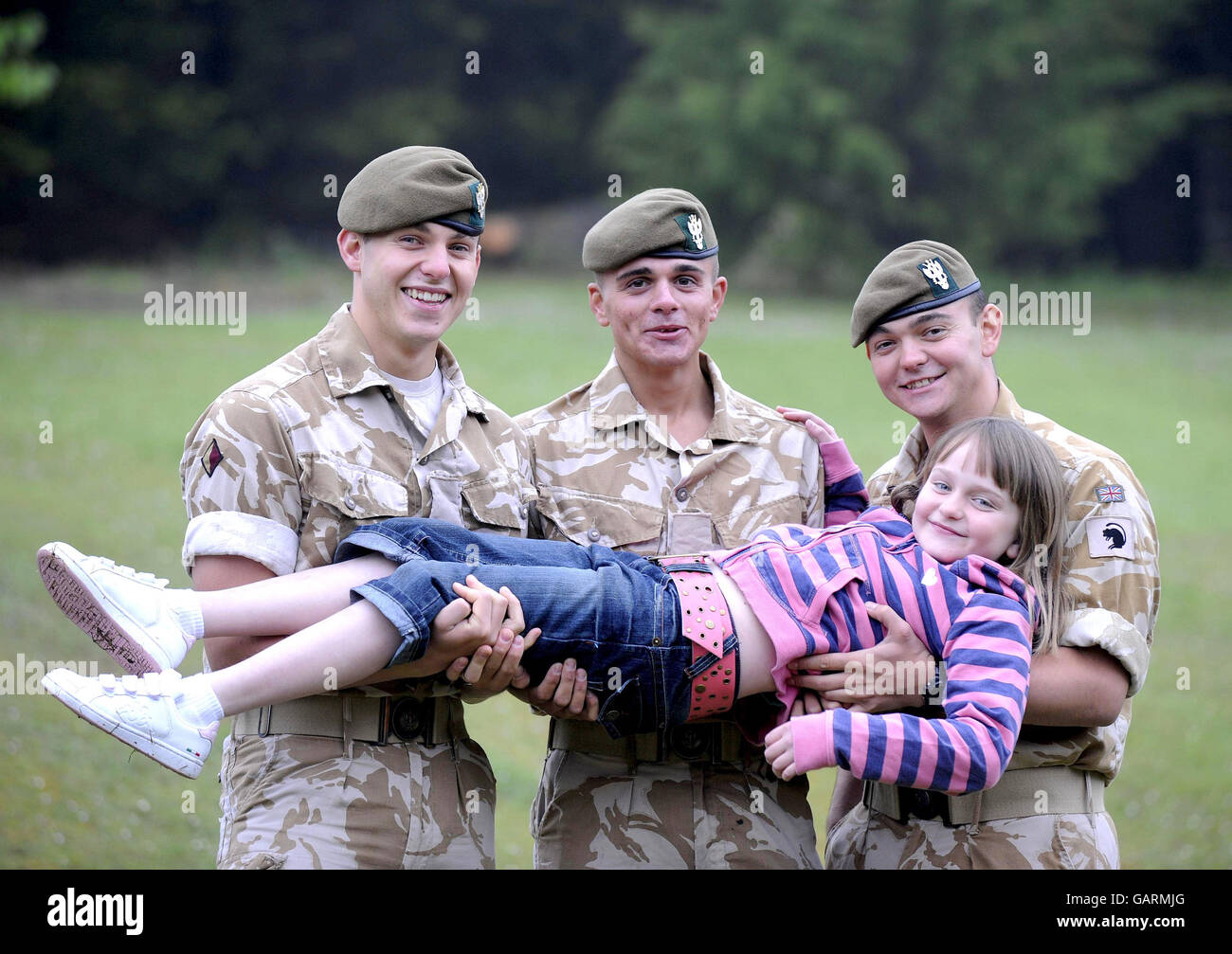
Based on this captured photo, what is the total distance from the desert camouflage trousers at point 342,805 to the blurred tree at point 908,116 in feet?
80.6

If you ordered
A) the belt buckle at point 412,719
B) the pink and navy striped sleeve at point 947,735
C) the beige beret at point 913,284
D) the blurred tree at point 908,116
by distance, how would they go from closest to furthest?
1. the pink and navy striped sleeve at point 947,735
2. the belt buckle at point 412,719
3. the beige beret at point 913,284
4. the blurred tree at point 908,116

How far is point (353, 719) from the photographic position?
11.2 feet

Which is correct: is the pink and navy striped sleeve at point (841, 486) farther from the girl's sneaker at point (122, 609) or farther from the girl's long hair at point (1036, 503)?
the girl's sneaker at point (122, 609)

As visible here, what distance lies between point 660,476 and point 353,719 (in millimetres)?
1126

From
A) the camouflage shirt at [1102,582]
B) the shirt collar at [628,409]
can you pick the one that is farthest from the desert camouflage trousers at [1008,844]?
the shirt collar at [628,409]

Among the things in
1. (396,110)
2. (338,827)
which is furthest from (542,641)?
(396,110)

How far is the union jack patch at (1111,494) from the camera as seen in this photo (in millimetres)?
3348

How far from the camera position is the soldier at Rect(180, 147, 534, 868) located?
329 centimetres

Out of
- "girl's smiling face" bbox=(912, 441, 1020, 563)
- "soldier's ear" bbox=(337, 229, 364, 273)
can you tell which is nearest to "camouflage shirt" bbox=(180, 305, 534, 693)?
"soldier's ear" bbox=(337, 229, 364, 273)

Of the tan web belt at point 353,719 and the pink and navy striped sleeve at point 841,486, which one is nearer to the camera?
the tan web belt at point 353,719

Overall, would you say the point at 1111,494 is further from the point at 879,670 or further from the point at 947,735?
the point at 947,735

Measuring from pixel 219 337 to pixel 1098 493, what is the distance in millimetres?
17470

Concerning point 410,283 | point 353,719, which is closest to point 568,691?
point 353,719

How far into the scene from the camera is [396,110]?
27.4m
